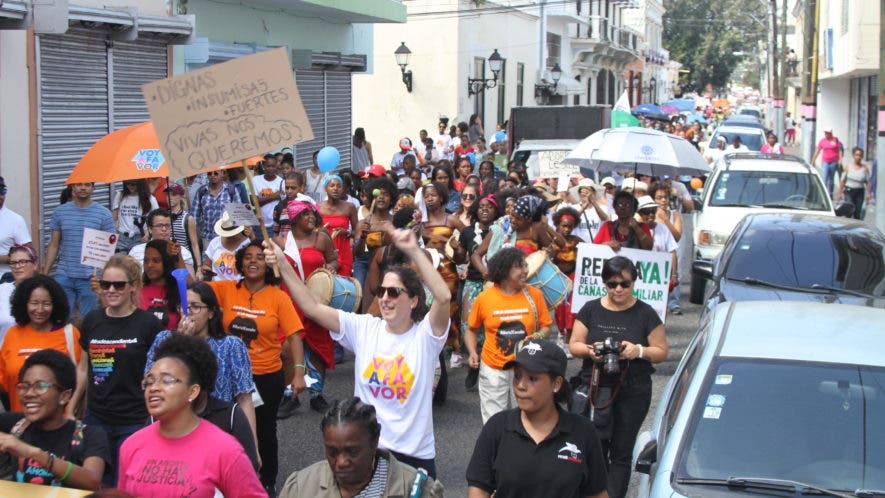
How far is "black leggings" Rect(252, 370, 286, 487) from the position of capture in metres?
6.76

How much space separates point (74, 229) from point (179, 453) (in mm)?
5818

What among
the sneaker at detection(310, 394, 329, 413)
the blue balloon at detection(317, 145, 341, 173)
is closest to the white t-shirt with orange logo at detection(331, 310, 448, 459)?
the sneaker at detection(310, 394, 329, 413)

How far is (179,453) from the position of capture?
428 cm

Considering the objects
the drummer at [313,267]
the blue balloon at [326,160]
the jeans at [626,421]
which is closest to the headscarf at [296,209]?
the drummer at [313,267]

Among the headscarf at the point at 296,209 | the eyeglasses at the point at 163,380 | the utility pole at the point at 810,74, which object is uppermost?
the utility pole at the point at 810,74

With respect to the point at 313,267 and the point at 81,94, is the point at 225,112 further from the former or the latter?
the point at 81,94

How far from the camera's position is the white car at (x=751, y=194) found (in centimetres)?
1505

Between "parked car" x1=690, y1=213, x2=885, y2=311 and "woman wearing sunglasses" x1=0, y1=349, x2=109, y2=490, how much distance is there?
19.8ft

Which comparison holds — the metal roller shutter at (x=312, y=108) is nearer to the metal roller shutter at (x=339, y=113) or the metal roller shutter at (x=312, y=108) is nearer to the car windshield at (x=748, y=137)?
the metal roller shutter at (x=339, y=113)

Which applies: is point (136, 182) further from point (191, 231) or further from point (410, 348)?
point (410, 348)

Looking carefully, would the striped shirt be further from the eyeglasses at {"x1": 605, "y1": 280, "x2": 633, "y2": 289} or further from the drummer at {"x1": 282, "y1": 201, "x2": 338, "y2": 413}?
the eyeglasses at {"x1": 605, "y1": 280, "x2": 633, "y2": 289}

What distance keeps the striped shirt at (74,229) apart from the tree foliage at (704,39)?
3623 inches

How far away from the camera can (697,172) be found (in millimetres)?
12883

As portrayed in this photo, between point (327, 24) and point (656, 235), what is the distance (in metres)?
13.2
